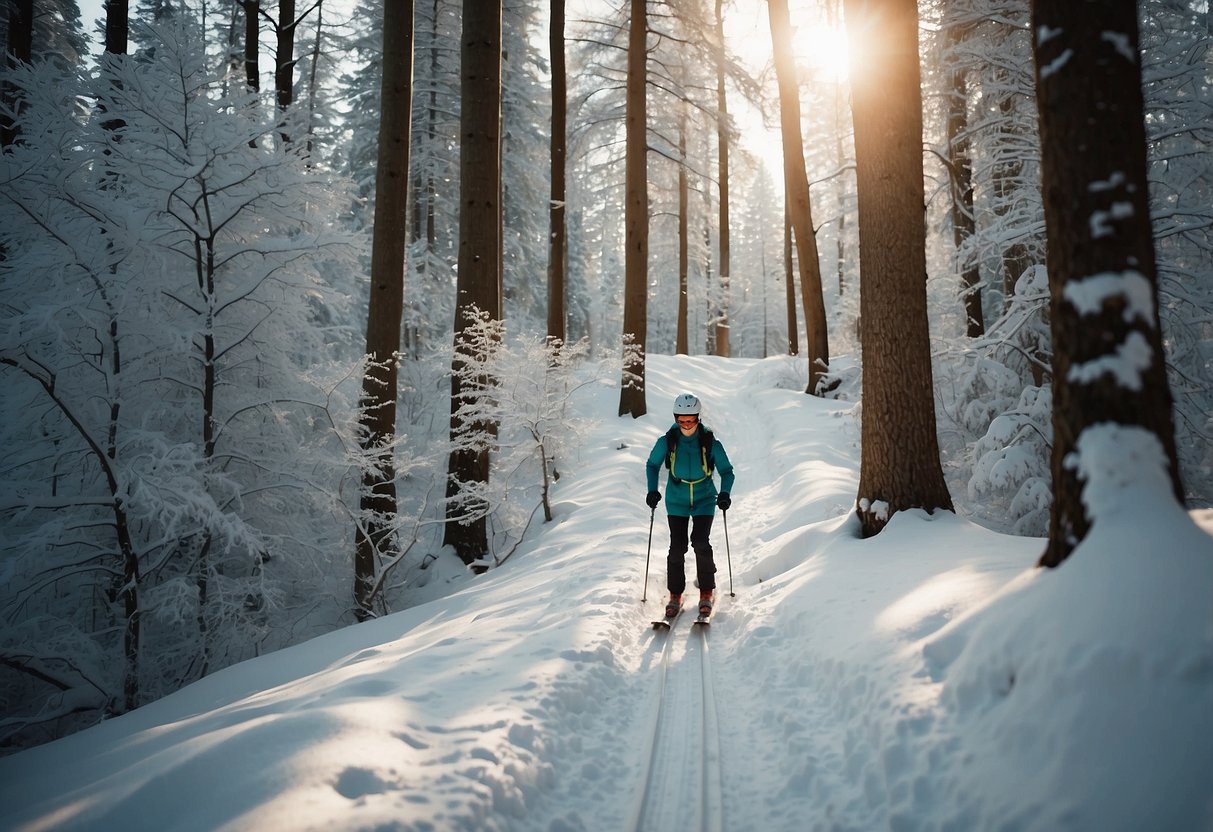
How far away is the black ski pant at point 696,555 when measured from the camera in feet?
19.6

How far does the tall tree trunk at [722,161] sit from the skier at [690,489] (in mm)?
12825

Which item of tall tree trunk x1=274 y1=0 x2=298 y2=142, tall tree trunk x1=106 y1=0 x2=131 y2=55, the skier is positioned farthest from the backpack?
tall tree trunk x1=106 y1=0 x2=131 y2=55

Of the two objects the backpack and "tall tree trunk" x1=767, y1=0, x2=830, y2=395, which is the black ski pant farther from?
"tall tree trunk" x1=767, y1=0, x2=830, y2=395

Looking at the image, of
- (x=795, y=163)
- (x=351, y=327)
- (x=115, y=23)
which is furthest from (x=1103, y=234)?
(x=115, y=23)

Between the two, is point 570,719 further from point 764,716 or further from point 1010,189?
point 1010,189

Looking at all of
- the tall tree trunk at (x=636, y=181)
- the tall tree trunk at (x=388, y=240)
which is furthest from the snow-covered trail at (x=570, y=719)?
the tall tree trunk at (x=636, y=181)

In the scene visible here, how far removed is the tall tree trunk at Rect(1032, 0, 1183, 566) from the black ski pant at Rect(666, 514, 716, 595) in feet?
10.9

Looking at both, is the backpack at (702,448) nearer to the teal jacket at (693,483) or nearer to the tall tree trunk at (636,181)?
the teal jacket at (693,483)

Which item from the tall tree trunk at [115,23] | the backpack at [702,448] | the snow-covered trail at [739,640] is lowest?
the snow-covered trail at [739,640]

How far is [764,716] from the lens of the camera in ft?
13.1

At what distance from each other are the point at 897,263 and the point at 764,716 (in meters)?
4.71

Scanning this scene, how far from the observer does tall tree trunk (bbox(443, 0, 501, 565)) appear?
29.3 ft

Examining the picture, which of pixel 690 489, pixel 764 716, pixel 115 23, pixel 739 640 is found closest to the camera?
pixel 764 716

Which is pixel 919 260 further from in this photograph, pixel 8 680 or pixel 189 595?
pixel 8 680
